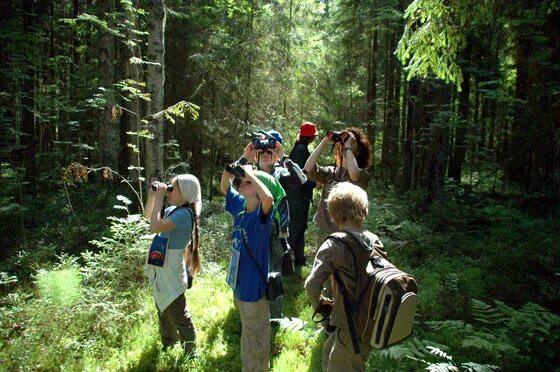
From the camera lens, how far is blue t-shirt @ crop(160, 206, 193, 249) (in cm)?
446

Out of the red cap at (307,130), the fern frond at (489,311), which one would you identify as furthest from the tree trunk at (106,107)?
the fern frond at (489,311)

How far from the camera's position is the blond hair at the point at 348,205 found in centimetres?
311

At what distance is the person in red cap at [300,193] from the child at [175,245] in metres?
2.52

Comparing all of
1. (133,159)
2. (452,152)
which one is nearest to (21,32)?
(133,159)

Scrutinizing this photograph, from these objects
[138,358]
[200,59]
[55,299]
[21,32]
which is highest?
[21,32]

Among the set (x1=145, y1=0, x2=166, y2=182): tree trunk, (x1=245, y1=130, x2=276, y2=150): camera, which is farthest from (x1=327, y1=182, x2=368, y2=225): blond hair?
(x1=145, y1=0, x2=166, y2=182): tree trunk

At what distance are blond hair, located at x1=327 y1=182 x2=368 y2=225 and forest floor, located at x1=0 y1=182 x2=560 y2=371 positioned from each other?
46.3 inches

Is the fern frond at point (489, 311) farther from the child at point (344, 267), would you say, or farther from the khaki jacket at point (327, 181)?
the child at point (344, 267)

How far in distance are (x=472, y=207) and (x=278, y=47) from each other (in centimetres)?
889

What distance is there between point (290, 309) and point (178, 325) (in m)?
1.93

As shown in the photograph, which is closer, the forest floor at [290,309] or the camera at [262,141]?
the forest floor at [290,309]

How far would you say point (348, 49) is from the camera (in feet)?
68.4

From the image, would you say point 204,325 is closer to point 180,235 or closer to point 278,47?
point 180,235

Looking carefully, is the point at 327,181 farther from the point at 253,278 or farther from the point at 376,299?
the point at 376,299
